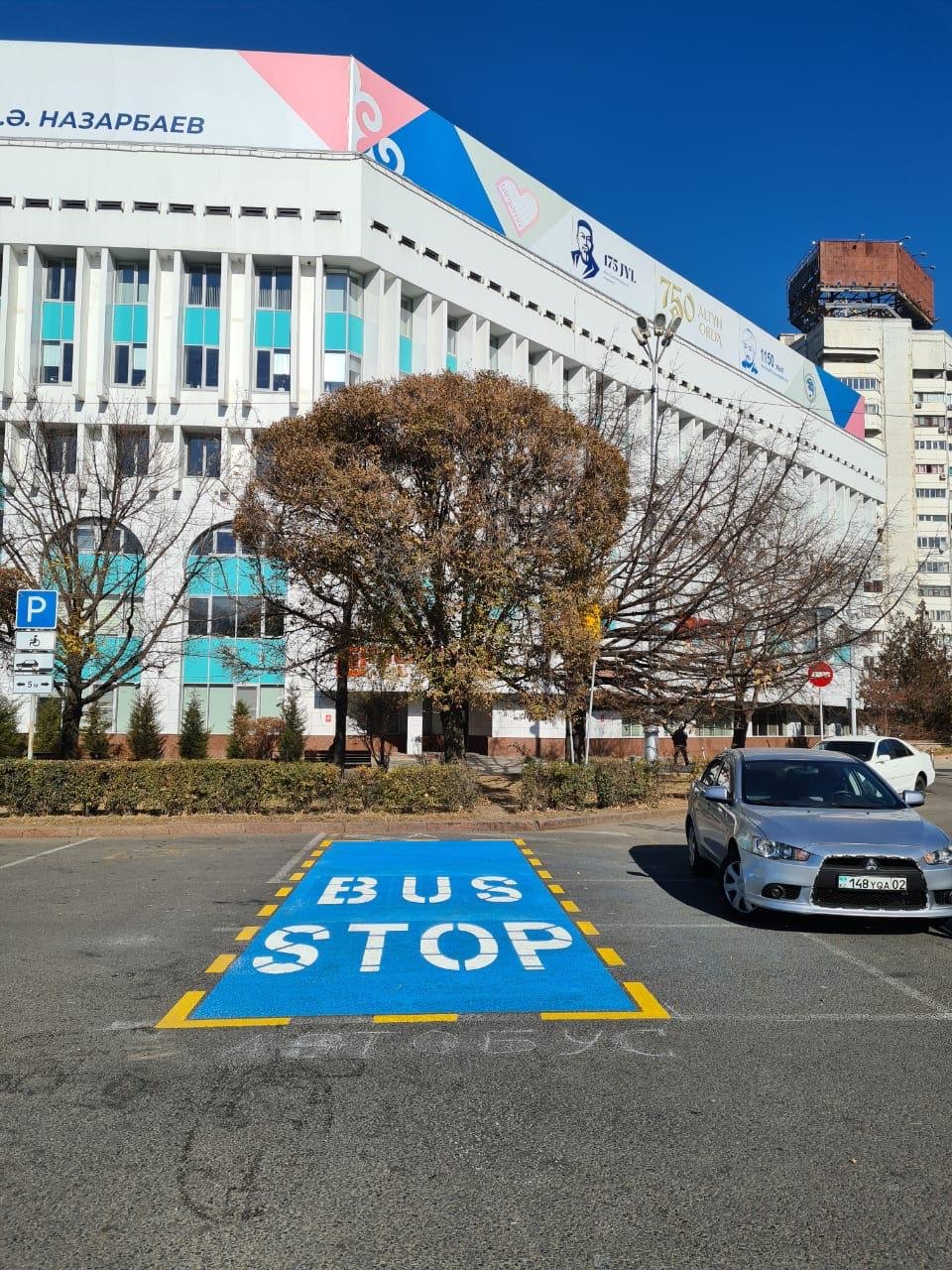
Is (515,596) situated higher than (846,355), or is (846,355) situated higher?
(846,355)

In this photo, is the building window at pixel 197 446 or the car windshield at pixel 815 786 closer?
the car windshield at pixel 815 786

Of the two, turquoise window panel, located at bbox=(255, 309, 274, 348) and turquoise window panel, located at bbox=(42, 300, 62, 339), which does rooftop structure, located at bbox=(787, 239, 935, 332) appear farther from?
turquoise window panel, located at bbox=(42, 300, 62, 339)

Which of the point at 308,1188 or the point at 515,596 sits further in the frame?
the point at 515,596

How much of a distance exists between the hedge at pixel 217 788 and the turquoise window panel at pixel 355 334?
23.1m

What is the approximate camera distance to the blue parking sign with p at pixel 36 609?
1570 centimetres

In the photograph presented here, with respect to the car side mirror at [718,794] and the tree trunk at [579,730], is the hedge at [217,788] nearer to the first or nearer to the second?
the tree trunk at [579,730]

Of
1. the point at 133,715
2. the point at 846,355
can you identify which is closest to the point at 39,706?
the point at 133,715

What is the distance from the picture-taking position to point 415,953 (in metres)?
7.03

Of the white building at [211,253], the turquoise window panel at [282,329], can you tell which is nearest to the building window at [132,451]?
the white building at [211,253]

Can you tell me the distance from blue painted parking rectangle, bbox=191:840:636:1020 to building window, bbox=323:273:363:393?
89.5ft

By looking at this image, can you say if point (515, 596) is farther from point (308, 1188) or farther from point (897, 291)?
point (897, 291)

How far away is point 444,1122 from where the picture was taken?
4.09m

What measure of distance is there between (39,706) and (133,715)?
3.09 metres

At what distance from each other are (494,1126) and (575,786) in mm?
13330
